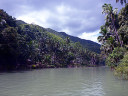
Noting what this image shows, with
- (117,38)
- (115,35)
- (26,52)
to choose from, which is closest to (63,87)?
(117,38)

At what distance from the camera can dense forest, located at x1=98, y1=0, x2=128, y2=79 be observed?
65.2 feet

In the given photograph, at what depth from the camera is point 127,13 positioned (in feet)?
90.8

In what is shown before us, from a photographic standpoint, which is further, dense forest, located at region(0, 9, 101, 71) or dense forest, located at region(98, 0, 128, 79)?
dense forest, located at region(0, 9, 101, 71)

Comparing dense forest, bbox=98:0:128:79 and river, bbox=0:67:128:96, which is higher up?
dense forest, bbox=98:0:128:79

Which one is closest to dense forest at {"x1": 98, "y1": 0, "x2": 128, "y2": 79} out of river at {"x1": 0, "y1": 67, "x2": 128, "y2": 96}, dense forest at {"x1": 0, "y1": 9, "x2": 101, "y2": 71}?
river at {"x1": 0, "y1": 67, "x2": 128, "y2": 96}

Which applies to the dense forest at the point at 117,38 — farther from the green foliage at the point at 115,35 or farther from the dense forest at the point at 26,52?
the dense forest at the point at 26,52

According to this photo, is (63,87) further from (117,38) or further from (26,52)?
(26,52)

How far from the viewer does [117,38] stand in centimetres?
3195

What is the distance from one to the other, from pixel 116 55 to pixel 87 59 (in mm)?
90540

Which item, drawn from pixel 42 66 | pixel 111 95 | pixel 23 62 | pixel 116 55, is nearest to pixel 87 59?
pixel 42 66

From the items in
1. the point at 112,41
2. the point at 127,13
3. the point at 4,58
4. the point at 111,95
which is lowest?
the point at 111,95

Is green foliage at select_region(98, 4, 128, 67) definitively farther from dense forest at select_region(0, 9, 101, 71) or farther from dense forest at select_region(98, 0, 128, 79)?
dense forest at select_region(0, 9, 101, 71)

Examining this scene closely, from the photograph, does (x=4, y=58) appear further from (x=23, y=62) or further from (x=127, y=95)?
(x=127, y=95)

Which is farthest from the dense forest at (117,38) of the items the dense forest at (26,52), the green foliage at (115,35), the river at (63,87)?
the dense forest at (26,52)
